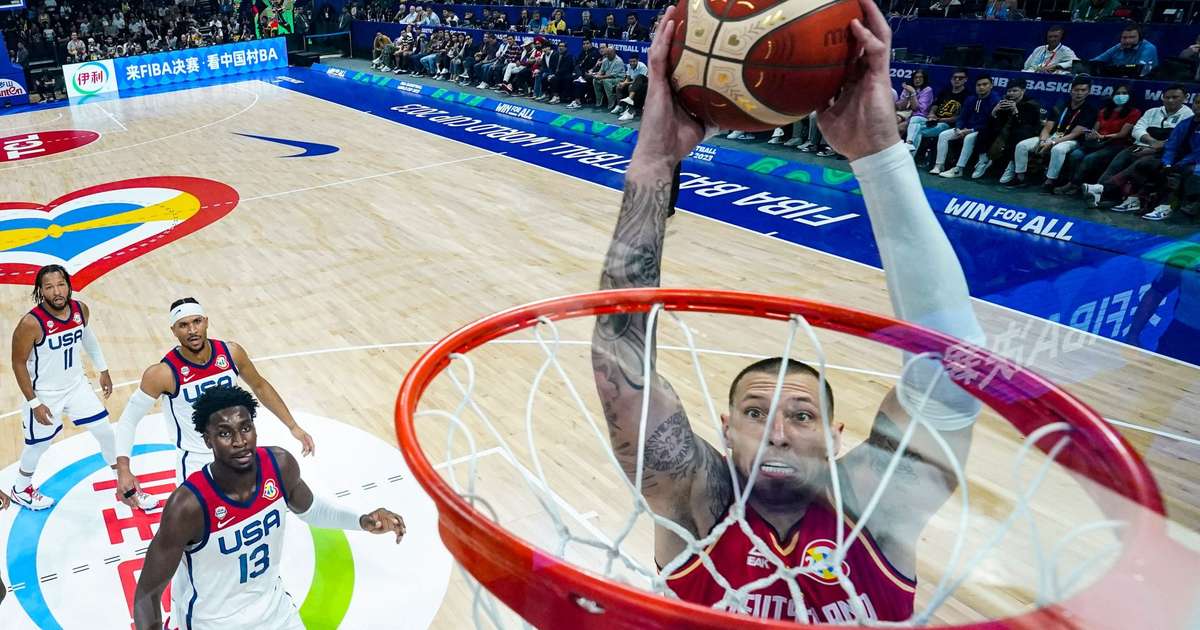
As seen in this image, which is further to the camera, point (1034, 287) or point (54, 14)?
point (54, 14)

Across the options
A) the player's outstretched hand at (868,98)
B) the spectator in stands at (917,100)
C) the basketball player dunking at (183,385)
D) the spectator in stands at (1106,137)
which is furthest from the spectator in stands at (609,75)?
the player's outstretched hand at (868,98)

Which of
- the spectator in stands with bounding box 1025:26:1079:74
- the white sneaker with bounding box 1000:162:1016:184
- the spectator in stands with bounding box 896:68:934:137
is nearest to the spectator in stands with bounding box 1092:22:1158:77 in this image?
the spectator in stands with bounding box 1025:26:1079:74

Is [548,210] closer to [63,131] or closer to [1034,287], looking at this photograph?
[1034,287]

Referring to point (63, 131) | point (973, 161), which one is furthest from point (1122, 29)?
point (63, 131)

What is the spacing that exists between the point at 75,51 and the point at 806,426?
67.3 feet

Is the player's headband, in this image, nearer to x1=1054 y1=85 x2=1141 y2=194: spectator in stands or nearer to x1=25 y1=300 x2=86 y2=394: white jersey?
x1=25 y1=300 x2=86 y2=394: white jersey

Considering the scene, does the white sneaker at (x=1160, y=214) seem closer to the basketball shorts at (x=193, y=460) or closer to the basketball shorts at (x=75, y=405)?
the basketball shorts at (x=193, y=460)

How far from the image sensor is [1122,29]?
771 cm

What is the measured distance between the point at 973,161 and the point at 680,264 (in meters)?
3.56

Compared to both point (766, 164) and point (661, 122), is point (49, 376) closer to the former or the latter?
point (661, 122)

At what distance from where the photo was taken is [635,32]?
1255 centimetres

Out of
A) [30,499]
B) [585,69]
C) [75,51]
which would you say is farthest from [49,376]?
[75,51]

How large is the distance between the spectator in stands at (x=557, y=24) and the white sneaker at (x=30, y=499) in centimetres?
1249

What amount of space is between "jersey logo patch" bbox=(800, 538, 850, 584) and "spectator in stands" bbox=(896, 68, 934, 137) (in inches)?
293
